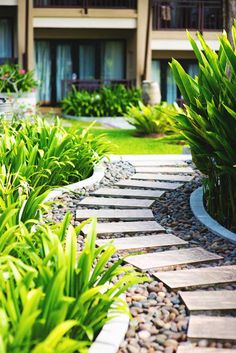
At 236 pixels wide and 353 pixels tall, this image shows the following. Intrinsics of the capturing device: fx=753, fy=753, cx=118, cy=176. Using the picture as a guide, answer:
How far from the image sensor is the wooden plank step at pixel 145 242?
6.46 metres

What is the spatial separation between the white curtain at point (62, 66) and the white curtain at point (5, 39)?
1730mm

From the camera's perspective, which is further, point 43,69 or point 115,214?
point 43,69

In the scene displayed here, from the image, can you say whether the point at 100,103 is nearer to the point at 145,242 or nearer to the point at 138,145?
the point at 138,145

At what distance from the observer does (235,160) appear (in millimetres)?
6918

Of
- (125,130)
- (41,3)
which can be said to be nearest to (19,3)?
(41,3)

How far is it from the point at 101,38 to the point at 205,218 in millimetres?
20011

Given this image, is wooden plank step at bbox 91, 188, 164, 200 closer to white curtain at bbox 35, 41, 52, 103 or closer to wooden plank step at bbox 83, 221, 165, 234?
wooden plank step at bbox 83, 221, 165, 234

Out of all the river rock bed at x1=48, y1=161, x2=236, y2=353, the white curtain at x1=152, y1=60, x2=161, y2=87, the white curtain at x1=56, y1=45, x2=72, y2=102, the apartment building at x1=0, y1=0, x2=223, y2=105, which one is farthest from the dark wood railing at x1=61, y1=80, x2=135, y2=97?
the river rock bed at x1=48, y1=161, x2=236, y2=353

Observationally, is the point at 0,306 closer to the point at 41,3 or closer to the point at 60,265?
the point at 60,265

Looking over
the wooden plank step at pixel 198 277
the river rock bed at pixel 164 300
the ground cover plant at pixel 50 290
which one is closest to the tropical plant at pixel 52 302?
the ground cover plant at pixel 50 290

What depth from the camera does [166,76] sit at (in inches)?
1075

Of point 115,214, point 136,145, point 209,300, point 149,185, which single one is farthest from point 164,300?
point 136,145

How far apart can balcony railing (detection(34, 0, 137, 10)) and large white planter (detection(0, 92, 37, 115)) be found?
7055 mm

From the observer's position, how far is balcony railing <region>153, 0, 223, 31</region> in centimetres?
2658
